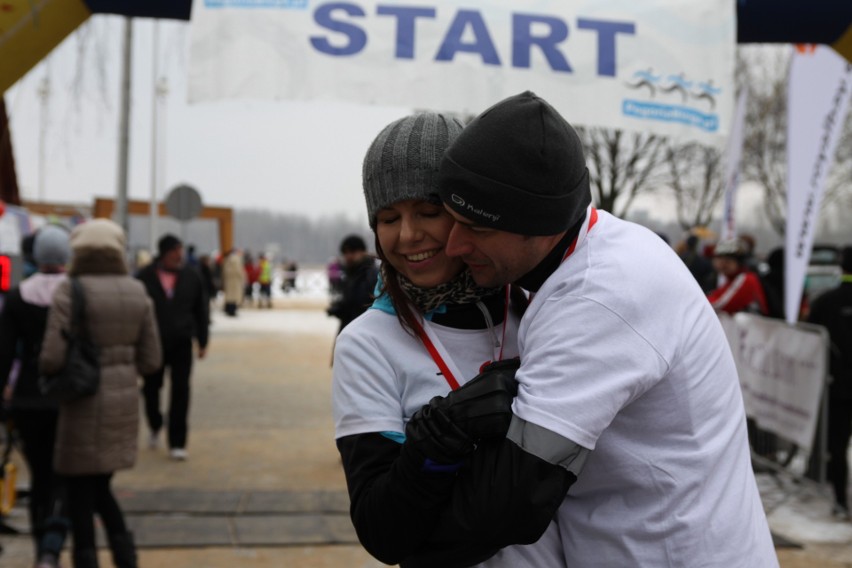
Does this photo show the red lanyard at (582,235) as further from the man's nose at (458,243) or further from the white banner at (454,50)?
the white banner at (454,50)

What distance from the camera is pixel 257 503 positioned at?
6.54 metres

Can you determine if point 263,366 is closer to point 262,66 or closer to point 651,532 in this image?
point 262,66

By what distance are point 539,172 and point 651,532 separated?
2.12ft

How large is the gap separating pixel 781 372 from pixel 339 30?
16.4 ft

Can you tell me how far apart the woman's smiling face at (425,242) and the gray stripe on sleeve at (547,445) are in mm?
480

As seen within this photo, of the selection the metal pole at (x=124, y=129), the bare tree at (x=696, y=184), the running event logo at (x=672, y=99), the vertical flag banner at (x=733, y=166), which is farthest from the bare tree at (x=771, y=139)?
the running event logo at (x=672, y=99)

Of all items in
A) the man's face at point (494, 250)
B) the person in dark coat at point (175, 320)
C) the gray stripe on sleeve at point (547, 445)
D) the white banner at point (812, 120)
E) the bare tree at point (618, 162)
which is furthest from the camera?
the bare tree at point (618, 162)

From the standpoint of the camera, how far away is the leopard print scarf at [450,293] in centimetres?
182

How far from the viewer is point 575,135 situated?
157 cm

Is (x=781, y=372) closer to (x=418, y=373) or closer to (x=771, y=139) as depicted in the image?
(x=418, y=373)

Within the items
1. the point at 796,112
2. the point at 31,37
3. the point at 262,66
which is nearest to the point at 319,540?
the point at 262,66

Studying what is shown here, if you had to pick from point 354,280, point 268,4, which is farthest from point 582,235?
point 354,280

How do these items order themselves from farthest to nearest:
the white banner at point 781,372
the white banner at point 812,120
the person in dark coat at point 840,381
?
1. the white banner at point 781,372
2. the person in dark coat at point 840,381
3. the white banner at point 812,120

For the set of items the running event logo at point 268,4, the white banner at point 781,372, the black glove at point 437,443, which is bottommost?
the white banner at point 781,372
